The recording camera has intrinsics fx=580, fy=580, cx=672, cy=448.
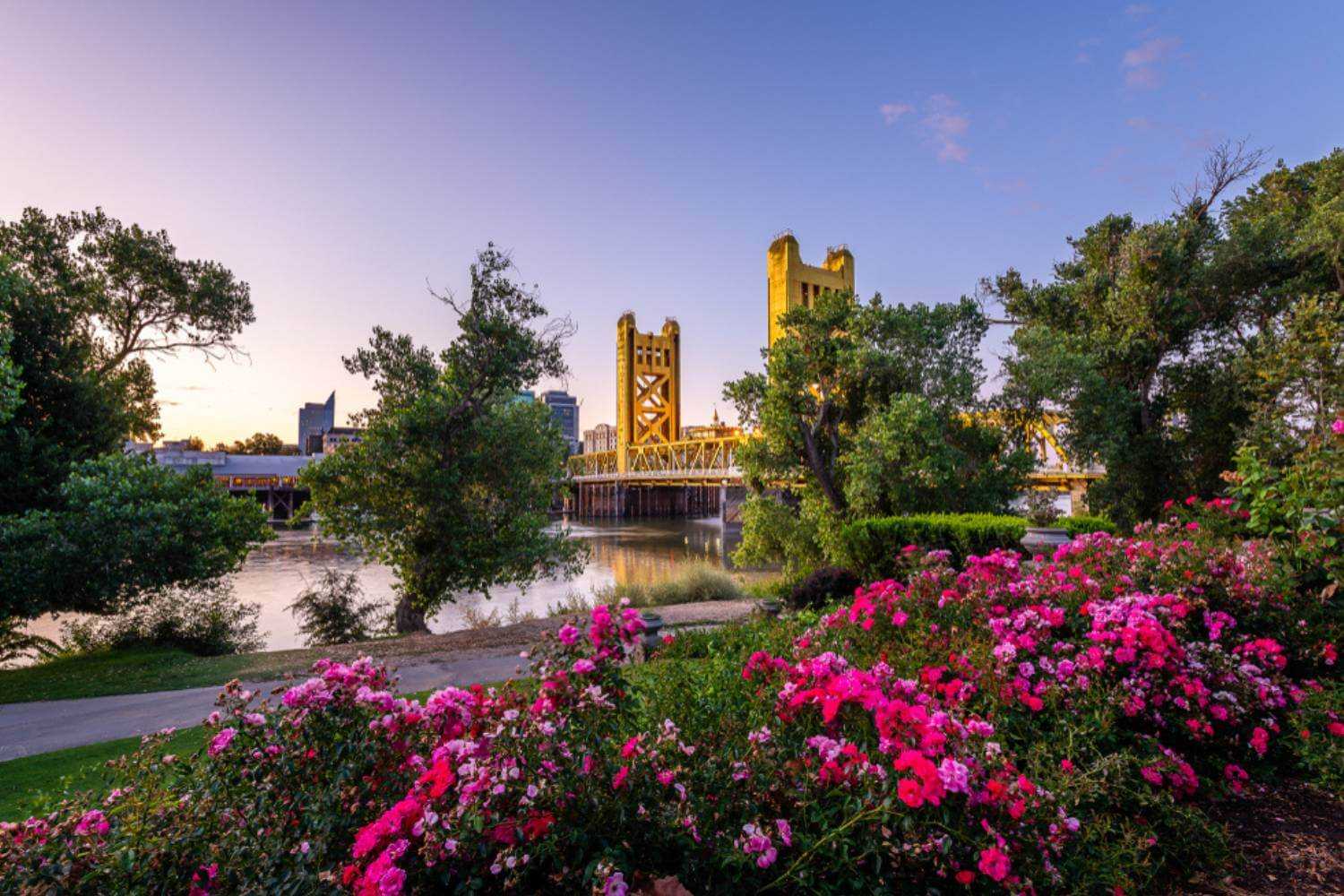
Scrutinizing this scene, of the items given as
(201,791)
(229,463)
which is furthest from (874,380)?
(229,463)

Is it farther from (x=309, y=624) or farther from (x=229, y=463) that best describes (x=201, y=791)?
(x=229, y=463)

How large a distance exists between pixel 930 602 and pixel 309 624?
11.7 m

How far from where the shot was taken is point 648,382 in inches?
2405

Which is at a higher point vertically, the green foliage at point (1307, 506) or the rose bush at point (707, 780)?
the green foliage at point (1307, 506)

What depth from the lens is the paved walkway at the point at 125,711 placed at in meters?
5.20

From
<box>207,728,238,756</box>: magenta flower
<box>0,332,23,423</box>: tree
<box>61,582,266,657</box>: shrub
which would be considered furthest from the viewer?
<box>61,582,266,657</box>: shrub

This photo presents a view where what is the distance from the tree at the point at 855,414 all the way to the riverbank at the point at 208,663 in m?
5.01

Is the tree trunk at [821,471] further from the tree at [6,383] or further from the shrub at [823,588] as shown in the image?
the tree at [6,383]

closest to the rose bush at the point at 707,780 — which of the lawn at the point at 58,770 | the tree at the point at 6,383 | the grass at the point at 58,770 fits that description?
the lawn at the point at 58,770

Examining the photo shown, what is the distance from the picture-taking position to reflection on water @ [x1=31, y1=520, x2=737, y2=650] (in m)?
13.4

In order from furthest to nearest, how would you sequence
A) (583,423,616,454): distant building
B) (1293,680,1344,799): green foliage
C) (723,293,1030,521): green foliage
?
1. (583,423,616,454): distant building
2. (723,293,1030,521): green foliage
3. (1293,680,1344,799): green foliage

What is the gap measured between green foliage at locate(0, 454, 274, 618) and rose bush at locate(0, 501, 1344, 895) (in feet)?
24.5

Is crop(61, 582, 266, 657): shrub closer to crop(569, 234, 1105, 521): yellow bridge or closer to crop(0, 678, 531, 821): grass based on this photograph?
crop(0, 678, 531, 821): grass

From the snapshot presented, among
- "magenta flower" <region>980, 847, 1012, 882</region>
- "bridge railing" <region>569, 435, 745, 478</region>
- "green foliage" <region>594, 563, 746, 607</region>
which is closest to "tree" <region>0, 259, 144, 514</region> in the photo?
"green foliage" <region>594, 563, 746, 607</region>
